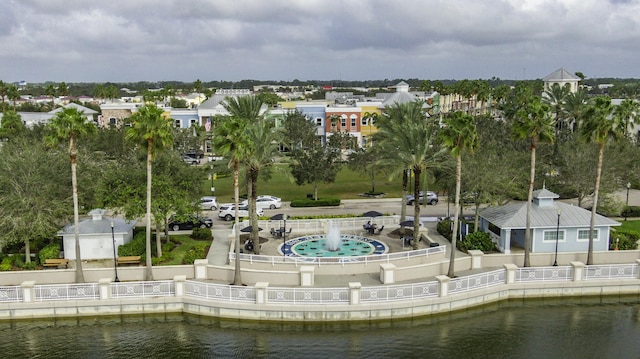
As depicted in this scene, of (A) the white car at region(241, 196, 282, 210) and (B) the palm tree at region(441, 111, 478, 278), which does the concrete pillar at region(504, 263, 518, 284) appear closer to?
(B) the palm tree at region(441, 111, 478, 278)

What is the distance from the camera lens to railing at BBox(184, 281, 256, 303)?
25.0 m

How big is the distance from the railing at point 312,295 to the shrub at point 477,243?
1091 centimetres

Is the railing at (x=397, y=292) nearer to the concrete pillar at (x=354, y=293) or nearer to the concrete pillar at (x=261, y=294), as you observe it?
the concrete pillar at (x=354, y=293)

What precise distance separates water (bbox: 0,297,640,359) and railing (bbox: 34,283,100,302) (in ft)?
3.40

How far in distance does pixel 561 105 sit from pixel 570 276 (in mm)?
31782

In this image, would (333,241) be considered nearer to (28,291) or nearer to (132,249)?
(132,249)

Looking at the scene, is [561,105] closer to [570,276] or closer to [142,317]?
[570,276]

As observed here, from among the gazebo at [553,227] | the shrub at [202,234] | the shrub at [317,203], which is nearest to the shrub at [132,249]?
the shrub at [202,234]

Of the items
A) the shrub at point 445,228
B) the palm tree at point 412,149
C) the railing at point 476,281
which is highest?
the palm tree at point 412,149

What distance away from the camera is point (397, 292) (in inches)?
986

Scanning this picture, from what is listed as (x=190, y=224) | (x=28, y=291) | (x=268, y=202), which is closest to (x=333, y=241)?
(x=190, y=224)

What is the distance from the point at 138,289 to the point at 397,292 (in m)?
12.0

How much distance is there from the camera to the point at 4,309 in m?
24.8

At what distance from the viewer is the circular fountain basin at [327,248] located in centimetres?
3216
